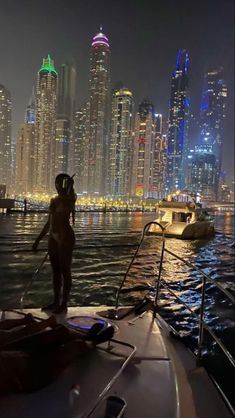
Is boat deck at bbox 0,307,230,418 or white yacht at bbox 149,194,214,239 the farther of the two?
white yacht at bbox 149,194,214,239

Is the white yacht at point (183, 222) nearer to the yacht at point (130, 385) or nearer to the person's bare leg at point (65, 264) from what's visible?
the person's bare leg at point (65, 264)

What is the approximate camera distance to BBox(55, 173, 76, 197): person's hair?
16.0ft

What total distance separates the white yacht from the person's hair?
23578 mm

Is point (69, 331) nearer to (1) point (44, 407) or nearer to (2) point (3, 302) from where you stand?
(1) point (44, 407)

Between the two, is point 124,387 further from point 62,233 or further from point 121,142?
point 121,142

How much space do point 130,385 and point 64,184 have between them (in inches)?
111

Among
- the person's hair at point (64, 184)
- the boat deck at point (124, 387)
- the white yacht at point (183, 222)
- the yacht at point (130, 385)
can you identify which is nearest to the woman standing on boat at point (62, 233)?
the person's hair at point (64, 184)

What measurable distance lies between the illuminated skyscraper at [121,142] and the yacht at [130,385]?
173069 millimetres

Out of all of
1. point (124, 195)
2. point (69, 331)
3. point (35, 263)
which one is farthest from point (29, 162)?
point (69, 331)

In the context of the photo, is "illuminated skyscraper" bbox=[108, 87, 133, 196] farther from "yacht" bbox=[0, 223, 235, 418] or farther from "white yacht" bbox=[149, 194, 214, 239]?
"yacht" bbox=[0, 223, 235, 418]

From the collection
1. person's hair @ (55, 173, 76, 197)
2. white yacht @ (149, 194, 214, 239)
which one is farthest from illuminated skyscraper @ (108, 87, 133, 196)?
person's hair @ (55, 173, 76, 197)

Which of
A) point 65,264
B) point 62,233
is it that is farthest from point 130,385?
point 62,233

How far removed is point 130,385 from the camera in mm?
2879

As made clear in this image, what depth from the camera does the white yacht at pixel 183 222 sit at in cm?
2822
